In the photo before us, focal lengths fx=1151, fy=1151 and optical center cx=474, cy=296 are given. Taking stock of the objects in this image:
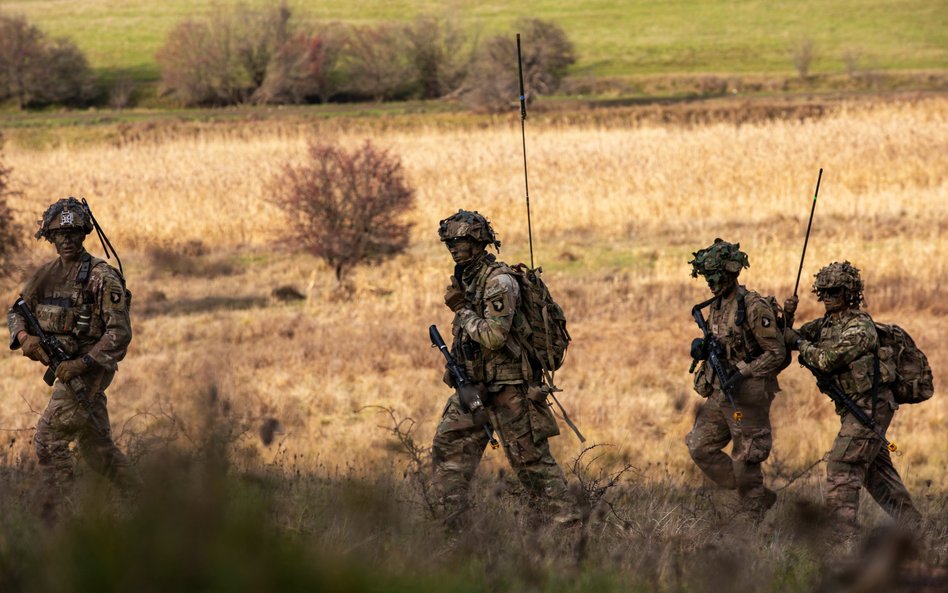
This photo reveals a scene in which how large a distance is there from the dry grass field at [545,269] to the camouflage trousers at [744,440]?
0.20 metres

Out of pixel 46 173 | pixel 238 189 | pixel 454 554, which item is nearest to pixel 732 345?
pixel 454 554

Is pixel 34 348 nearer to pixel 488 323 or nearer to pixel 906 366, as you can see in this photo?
pixel 488 323

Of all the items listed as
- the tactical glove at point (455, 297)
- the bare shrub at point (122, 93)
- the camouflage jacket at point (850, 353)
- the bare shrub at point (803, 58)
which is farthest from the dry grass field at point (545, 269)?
the bare shrub at point (803, 58)

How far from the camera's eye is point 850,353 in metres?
6.41

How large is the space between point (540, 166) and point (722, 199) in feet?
15.5

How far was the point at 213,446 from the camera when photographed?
2340 millimetres

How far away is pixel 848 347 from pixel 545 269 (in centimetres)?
1135

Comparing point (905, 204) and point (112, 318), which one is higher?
point (112, 318)

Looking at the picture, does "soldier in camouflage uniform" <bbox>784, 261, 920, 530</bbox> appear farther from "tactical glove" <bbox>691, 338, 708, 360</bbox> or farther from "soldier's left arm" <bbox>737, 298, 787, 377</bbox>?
"tactical glove" <bbox>691, 338, 708, 360</bbox>

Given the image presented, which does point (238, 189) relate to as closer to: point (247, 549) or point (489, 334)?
point (489, 334)

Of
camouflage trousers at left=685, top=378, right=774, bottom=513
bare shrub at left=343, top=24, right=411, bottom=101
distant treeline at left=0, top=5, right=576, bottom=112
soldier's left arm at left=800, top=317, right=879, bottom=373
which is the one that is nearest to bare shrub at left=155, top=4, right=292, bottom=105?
distant treeline at left=0, top=5, right=576, bottom=112

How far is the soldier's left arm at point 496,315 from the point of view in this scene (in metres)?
5.93

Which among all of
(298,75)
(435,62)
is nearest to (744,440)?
(298,75)

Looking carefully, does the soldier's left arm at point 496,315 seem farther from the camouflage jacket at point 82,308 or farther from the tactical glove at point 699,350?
the camouflage jacket at point 82,308
